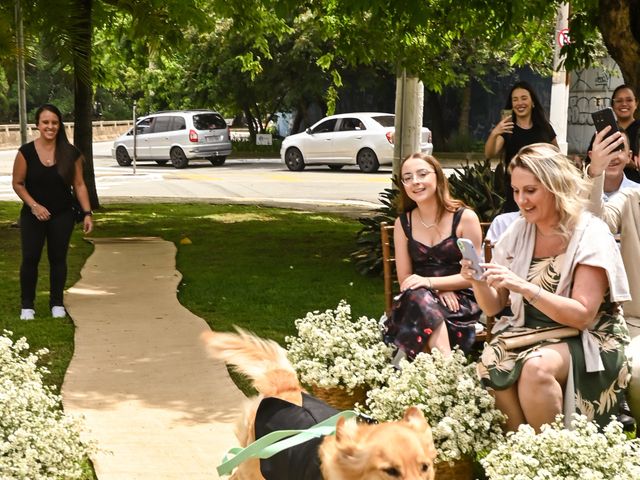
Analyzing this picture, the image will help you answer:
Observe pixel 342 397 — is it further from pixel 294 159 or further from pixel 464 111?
pixel 464 111

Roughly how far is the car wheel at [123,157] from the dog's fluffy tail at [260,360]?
101 feet

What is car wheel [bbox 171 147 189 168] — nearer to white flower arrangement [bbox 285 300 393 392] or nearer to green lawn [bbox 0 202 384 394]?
green lawn [bbox 0 202 384 394]

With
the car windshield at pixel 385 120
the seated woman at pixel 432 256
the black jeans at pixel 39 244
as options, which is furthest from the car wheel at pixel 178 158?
the seated woman at pixel 432 256

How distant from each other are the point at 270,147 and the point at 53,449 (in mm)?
34739

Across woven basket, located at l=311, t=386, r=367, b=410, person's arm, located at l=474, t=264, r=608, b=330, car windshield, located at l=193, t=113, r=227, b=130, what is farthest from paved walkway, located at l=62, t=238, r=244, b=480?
car windshield, located at l=193, t=113, r=227, b=130

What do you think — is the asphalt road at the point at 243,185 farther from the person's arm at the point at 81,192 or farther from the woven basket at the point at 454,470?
the woven basket at the point at 454,470

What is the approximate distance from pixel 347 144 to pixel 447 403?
25.7 metres

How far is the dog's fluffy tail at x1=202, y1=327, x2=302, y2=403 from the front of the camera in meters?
4.04

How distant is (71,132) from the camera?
168ft

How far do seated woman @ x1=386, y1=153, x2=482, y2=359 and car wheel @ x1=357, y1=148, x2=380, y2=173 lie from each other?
77.5ft

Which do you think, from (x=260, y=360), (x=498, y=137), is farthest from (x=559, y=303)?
(x=498, y=137)

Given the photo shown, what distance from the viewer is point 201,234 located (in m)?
14.9

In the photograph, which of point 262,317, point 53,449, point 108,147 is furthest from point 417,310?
point 108,147

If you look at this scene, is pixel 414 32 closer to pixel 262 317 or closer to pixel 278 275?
pixel 278 275
